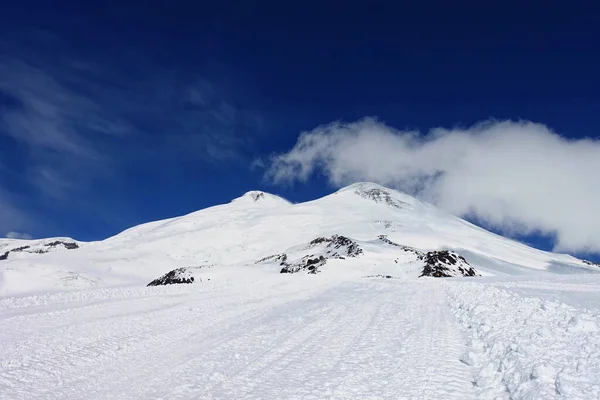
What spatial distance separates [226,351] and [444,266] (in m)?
46.5

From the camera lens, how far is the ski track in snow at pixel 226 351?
6.82 metres

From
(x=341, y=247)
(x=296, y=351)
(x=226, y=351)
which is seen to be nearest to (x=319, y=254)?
(x=341, y=247)

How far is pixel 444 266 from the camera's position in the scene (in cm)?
5144

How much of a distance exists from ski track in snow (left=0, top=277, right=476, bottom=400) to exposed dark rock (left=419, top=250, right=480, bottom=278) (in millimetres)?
35054

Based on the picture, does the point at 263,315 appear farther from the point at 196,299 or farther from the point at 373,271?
the point at 373,271

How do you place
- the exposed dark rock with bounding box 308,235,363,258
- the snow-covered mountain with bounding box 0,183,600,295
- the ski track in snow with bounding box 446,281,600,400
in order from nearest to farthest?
1. the ski track in snow with bounding box 446,281,600,400
2. the snow-covered mountain with bounding box 0,183,600,295
3. the exposed dark rock with bounding box 308,235,363,258

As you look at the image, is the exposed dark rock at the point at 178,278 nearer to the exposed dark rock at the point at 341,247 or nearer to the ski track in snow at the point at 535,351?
the exposed dark rock at the point at 341,247

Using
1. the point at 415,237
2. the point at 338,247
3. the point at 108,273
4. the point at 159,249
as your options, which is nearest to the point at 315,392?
the point at 338,247

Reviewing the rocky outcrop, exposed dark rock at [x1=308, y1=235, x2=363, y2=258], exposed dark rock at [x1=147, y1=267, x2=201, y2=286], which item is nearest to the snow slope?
exposed dark rock at [x1=147, y1=267, x2=201, y2=286]

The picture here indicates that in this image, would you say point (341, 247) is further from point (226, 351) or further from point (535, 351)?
point (535, 351)

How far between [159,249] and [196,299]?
139626 millimetres

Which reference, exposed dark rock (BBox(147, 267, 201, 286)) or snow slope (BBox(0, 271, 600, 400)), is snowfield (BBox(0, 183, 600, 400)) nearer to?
snow slope (BBox(0, 271, 600, 400))

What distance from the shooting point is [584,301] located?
46.7 feet

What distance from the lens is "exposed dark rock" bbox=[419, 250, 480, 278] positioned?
4953cm
